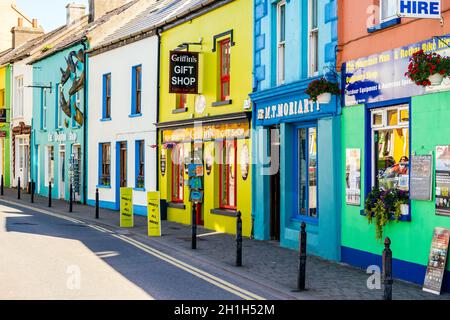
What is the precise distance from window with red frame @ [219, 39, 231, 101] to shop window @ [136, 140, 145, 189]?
21.0ft

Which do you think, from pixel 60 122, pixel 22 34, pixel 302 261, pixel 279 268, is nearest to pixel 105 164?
pixel 60 122

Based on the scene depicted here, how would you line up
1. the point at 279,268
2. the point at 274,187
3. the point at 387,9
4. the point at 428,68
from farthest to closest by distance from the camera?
1. the point at 274,187
2. the point at 279,268
3. the point at 387,9
4. the point at 428,68

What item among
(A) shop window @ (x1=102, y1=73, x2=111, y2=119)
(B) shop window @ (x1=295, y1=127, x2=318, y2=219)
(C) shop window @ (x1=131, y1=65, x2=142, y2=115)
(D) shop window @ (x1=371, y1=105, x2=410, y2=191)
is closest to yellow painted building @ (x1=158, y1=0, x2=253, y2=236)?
(B) shop window @ (x1=295, y1=127, x2=318, y2=219)

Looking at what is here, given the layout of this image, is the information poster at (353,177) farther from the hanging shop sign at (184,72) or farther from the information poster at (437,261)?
the hanging shop sign at (184,72)

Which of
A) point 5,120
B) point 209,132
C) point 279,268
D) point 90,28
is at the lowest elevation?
point 279,268

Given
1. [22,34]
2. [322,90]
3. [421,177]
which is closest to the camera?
[421,177]

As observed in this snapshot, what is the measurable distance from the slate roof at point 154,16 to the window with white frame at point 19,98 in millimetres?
12361

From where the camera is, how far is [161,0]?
106ft

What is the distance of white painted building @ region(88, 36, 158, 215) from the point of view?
2525 centimetres

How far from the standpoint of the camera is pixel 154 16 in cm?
2825

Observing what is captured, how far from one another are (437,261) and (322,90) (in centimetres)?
458

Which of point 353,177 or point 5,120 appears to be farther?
point 5,120

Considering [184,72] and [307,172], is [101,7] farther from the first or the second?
[307,172]

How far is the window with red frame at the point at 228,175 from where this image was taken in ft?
65.1
